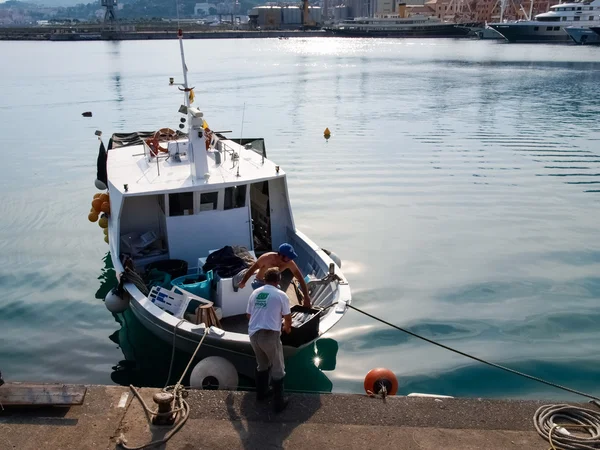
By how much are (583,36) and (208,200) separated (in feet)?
360

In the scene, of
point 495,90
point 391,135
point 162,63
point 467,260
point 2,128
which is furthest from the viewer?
point 162,63

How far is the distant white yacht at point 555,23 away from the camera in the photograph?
104 metres

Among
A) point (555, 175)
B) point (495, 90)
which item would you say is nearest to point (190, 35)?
point (495, 90)

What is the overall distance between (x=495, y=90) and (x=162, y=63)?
4268cm

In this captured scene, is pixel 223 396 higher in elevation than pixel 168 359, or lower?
higher

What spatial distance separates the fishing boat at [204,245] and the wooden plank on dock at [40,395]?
2106mm

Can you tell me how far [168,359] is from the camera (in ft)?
35.6

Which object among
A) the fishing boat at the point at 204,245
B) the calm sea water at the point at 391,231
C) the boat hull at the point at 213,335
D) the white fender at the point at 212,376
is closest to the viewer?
the white fender at the point at 212,376

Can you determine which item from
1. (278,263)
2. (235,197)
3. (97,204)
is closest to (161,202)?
(235,197)

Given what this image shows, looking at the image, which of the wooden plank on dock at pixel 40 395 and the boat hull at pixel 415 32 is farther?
the boat hull at pixel 415 32

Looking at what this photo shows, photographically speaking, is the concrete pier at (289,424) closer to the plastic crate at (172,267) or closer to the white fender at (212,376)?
the white fender at (212,376)

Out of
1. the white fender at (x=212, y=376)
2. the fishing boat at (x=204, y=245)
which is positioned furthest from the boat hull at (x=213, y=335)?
the white fender at (x=212, y=376)

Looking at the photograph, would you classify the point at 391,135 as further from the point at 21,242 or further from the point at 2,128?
the point at 2,128

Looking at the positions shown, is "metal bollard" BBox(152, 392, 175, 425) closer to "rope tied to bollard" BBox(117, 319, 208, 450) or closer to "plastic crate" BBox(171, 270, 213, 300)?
"rope tied to bollard" BBox(117, 319, 208, 450)
